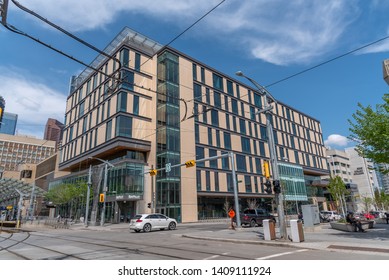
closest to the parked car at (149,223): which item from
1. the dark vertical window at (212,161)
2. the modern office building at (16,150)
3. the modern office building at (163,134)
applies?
the modern office building at (163,134)

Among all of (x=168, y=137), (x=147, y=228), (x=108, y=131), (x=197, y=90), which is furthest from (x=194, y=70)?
(x=147, y=228)

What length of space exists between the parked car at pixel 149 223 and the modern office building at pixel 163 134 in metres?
11.4

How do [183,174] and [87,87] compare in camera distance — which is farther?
[87,87]

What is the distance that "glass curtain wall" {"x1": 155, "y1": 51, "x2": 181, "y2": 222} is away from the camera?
40.8 metres

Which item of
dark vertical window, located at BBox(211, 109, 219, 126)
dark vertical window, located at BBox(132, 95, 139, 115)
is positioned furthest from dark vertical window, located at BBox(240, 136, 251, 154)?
dark vertical window, located at BBox(132, 95, 139, 115)

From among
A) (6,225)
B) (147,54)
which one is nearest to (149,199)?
(6,225)

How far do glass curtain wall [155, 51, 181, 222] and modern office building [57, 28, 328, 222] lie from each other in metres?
0.16

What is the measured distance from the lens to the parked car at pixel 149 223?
22203mm

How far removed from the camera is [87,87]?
54656 mm

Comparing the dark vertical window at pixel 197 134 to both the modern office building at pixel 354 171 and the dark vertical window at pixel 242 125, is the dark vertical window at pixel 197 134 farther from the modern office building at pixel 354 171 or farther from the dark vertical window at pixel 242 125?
the modern office building at pixel 354 171

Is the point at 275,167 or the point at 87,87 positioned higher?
the point at 87,87

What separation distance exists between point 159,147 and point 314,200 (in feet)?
166

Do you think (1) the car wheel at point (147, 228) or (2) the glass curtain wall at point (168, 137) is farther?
(2) the glass curtain wall at point (168, 137)

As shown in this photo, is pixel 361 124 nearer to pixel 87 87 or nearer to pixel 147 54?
pixel 147 54
